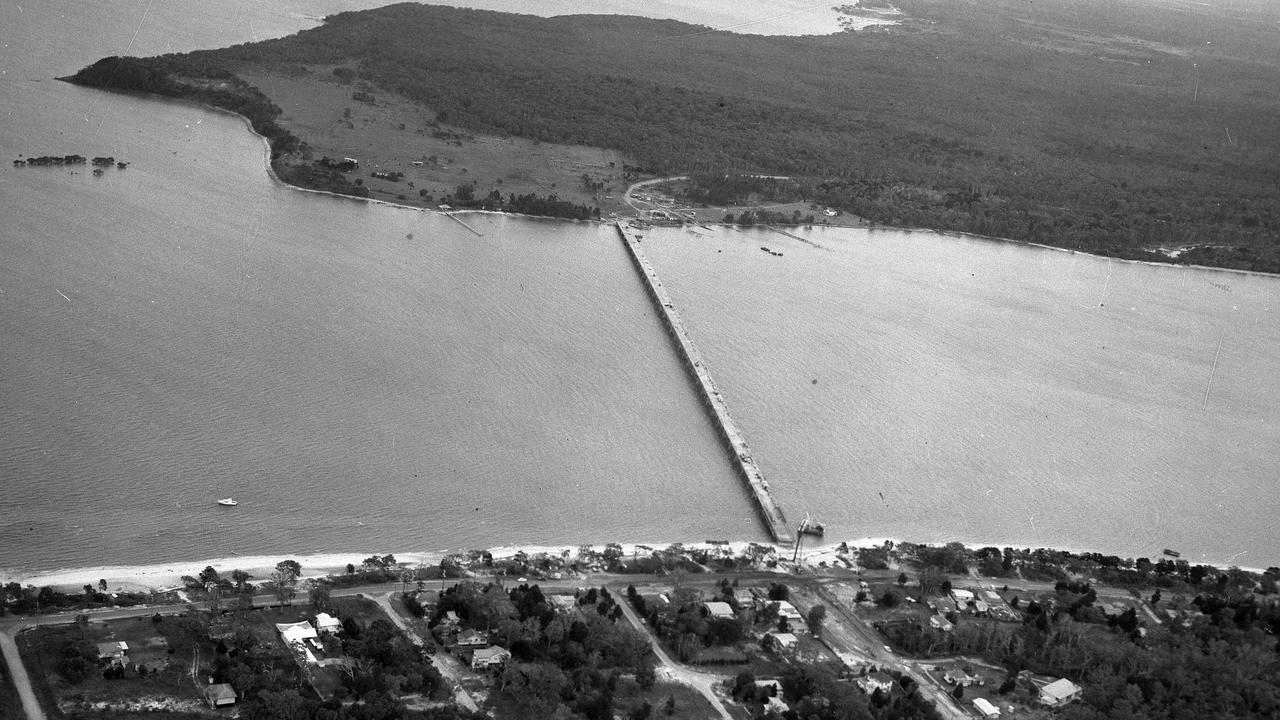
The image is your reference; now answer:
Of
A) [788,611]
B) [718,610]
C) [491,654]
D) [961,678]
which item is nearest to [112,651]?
[491,654]

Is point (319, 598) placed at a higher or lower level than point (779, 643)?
higher

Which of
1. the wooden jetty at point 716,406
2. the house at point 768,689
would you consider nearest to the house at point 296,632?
the house at point 768,689

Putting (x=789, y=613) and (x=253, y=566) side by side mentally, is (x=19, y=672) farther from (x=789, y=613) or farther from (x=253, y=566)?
(x=789, y=613)

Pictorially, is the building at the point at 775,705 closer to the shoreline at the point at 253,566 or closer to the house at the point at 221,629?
the shoreline at the point at 253,566

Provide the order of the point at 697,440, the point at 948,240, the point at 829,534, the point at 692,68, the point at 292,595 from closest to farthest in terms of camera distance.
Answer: the point at 292,595 < the point at 829,534 < the point at 697,440 < the point at 948,240 < the point at 692,68

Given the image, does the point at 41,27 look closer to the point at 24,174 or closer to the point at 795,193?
the point at 24,174

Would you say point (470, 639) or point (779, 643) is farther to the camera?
point (779, 643)

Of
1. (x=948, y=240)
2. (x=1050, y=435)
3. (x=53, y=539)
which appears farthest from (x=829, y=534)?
(x=948, y=240)
